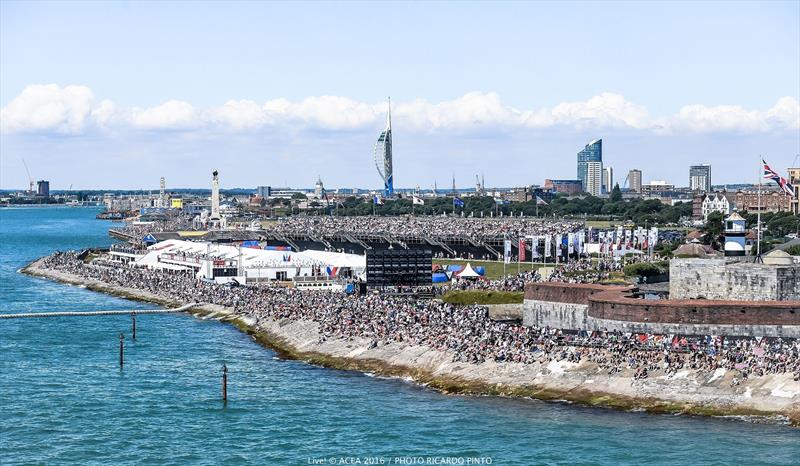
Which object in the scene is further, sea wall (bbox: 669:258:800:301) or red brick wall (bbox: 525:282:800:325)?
sea wall (bbox: 669:258:800:301)

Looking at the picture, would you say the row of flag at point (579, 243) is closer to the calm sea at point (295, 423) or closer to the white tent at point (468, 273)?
the white tent at point (468, 273)

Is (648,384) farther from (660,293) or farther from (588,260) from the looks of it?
(588,260)

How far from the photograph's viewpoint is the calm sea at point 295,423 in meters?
44.2

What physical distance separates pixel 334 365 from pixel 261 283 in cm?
4005

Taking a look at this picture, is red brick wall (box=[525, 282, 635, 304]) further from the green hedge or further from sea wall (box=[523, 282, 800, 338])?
the green hedge

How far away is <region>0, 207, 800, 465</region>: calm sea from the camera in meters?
44.2

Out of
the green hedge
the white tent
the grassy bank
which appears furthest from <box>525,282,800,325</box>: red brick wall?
the white tent

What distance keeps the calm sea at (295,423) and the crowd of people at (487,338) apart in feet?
13.0

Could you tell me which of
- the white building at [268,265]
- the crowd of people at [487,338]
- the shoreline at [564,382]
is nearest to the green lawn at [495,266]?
the white building at [268,265]

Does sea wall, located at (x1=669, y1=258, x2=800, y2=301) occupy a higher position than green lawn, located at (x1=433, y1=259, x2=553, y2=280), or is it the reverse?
sea wall, located at (x1=669, y1=258, x2=800, y2=301)

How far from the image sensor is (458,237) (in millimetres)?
133000

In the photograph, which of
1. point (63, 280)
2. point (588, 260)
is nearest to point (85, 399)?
point (588, 260)

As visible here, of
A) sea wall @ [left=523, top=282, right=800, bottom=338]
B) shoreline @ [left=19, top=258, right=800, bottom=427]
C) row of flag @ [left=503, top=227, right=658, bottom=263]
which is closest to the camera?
shoreline @ [left=19, top=258, right=800, bottom=427]

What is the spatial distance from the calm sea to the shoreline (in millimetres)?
1020
